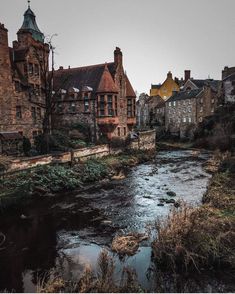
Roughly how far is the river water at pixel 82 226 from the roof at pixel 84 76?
55.4 feet

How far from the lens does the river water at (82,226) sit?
10250 mm

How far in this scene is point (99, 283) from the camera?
8.24 m

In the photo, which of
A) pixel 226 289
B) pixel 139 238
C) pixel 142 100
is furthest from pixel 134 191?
pixel 142 100

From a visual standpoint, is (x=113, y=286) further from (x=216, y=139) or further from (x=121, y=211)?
(x=216, y=139)

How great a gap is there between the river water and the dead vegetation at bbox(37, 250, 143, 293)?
1.74 feet

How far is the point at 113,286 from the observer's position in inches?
328

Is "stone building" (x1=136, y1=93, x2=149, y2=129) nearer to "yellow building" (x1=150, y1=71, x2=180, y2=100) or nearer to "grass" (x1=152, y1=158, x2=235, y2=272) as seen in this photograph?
"yellow building" (x1=150, y1=71, x2=180, y2=100)

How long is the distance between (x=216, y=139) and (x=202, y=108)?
53.8 feet

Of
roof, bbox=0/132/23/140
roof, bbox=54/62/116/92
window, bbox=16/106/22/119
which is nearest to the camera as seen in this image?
roof, bbox=0/132/23/140

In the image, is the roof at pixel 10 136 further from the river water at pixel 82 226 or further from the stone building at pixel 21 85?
the river water at pixel 82 226

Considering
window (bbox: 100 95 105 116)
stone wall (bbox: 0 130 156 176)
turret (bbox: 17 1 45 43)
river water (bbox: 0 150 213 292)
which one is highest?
turret (bbox: 17 1 45 43)

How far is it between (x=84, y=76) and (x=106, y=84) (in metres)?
5.47

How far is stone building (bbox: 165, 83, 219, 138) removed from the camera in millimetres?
55531

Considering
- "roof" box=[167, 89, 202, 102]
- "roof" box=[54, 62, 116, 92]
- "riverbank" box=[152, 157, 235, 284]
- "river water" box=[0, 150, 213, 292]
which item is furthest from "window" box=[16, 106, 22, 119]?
"roof" box=[167, 89, 202, 102]
